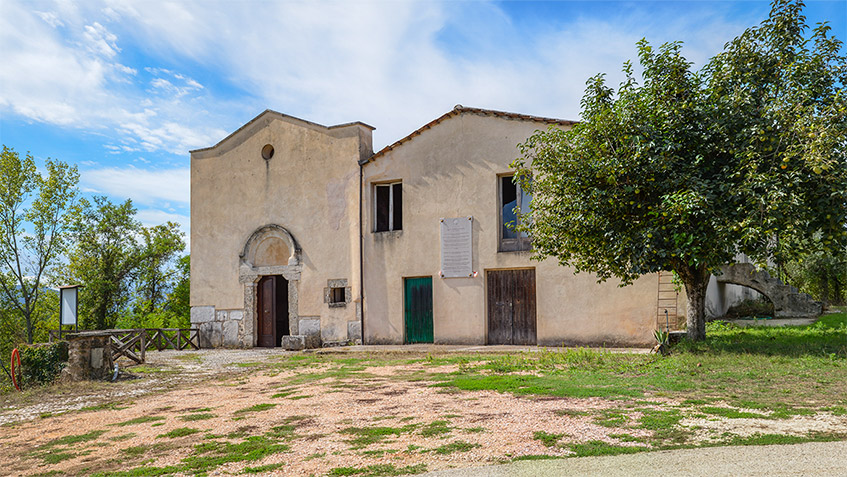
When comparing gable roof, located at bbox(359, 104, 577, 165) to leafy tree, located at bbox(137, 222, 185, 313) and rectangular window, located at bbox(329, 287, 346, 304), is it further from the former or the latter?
leafy tree, located at bbox(137, 222, 185, 313)

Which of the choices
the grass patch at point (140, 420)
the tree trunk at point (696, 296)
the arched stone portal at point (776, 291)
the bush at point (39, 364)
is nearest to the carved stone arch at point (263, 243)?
the bush at point (39, 364)

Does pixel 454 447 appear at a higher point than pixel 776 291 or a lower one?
lower

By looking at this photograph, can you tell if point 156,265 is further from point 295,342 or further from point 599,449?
point 599,449

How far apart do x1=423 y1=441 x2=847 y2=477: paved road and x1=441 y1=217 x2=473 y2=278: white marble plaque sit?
10.6m

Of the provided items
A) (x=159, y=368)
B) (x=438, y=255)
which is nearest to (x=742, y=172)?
(x=438, y=255)

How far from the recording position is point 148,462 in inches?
221

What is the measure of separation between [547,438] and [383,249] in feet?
37.4

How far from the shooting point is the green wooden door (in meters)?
15.9

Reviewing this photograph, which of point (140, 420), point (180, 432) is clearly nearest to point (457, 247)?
point (140, 420)

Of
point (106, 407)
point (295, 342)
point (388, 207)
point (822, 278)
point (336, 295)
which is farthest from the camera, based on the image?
point (822, 278)

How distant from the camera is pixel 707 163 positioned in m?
10.3

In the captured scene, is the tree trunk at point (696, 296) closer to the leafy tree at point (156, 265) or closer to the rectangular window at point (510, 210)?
the rectangular window at point (510, 210)

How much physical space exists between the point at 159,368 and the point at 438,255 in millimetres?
6652

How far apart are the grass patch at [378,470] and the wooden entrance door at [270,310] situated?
14105 mm
